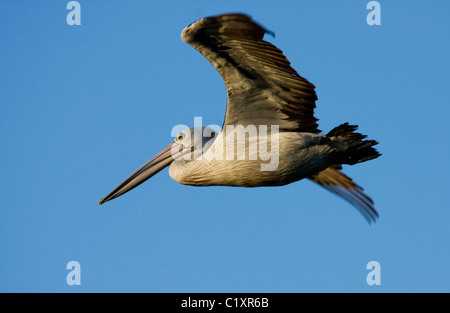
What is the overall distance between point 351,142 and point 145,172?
3265 millimetres

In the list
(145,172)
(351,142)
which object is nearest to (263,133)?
(351,142)

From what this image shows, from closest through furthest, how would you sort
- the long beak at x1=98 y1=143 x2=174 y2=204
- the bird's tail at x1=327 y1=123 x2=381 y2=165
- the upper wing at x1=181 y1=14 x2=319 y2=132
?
the upper wing at x1=181 y1=14 x2=319 y2=132 < the bird's tail at x1=327 y1=123 x2=381 y2=165 < the long beak at x1=98 y1=143 x2=174 y2=204

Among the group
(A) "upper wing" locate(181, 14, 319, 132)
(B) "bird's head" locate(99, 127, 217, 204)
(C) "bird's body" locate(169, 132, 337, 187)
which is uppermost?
(A) "upper wing" locate(181, 14, 319, 132)

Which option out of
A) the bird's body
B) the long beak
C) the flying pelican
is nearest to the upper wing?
the flying pelican

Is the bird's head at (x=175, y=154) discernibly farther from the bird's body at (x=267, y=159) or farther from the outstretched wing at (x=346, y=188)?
the outstretched wing at (x=346, y=188)

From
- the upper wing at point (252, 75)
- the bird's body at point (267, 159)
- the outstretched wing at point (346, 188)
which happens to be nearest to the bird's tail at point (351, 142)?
→ the bird's body at point (267, 159)

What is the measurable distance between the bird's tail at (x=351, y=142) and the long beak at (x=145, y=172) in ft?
8.60

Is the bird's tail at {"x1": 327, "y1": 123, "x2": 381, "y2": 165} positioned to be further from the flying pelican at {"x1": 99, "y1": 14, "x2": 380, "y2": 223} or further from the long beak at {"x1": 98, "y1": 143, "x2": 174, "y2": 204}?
the long beak at {"x1": 98, "y1": 143, "x2": 174, "y2": 204}

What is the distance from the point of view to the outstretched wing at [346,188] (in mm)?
9992

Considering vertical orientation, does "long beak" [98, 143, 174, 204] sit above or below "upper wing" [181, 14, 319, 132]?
below

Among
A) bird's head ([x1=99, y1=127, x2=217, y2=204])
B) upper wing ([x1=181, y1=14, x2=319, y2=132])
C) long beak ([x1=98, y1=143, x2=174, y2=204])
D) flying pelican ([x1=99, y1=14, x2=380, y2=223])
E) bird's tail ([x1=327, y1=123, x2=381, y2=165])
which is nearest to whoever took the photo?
→ upper wing ([x1=181, y1=14, x2=319, y2=132])

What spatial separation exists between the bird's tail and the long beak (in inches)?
103

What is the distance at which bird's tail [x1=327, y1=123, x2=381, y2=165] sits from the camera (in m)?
8.10
